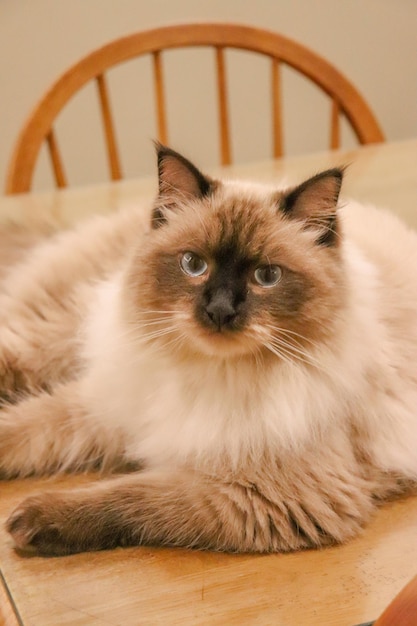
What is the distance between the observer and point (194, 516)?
1021 mm

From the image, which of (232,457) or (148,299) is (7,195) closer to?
(148,299)

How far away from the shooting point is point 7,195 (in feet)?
7.86

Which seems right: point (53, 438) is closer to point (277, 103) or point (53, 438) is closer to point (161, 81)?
point (161, 81)

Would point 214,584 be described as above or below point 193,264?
below

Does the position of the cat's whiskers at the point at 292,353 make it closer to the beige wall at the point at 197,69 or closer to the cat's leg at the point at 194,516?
the cat's leg at the point at 194,516

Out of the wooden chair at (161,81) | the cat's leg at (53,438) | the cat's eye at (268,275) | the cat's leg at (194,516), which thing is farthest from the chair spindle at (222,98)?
the cat's leg at (194,516)

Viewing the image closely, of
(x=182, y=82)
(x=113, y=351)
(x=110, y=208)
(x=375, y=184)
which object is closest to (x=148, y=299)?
(x=113, y=351)

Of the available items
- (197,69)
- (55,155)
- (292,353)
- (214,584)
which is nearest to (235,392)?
(292,353)

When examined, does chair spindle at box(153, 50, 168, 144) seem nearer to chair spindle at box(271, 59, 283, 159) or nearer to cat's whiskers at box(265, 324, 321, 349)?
chair spindle at box(271, 59, 283, 159)

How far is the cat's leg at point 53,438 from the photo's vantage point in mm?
1253

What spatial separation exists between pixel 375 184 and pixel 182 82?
157 centimetres

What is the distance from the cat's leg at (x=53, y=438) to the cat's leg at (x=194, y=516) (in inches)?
7.5

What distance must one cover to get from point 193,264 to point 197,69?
2576mm

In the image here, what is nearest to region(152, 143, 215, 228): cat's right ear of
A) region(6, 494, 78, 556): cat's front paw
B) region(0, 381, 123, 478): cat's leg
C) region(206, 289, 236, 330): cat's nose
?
region(206, 289, 236, 330): cat's nose
